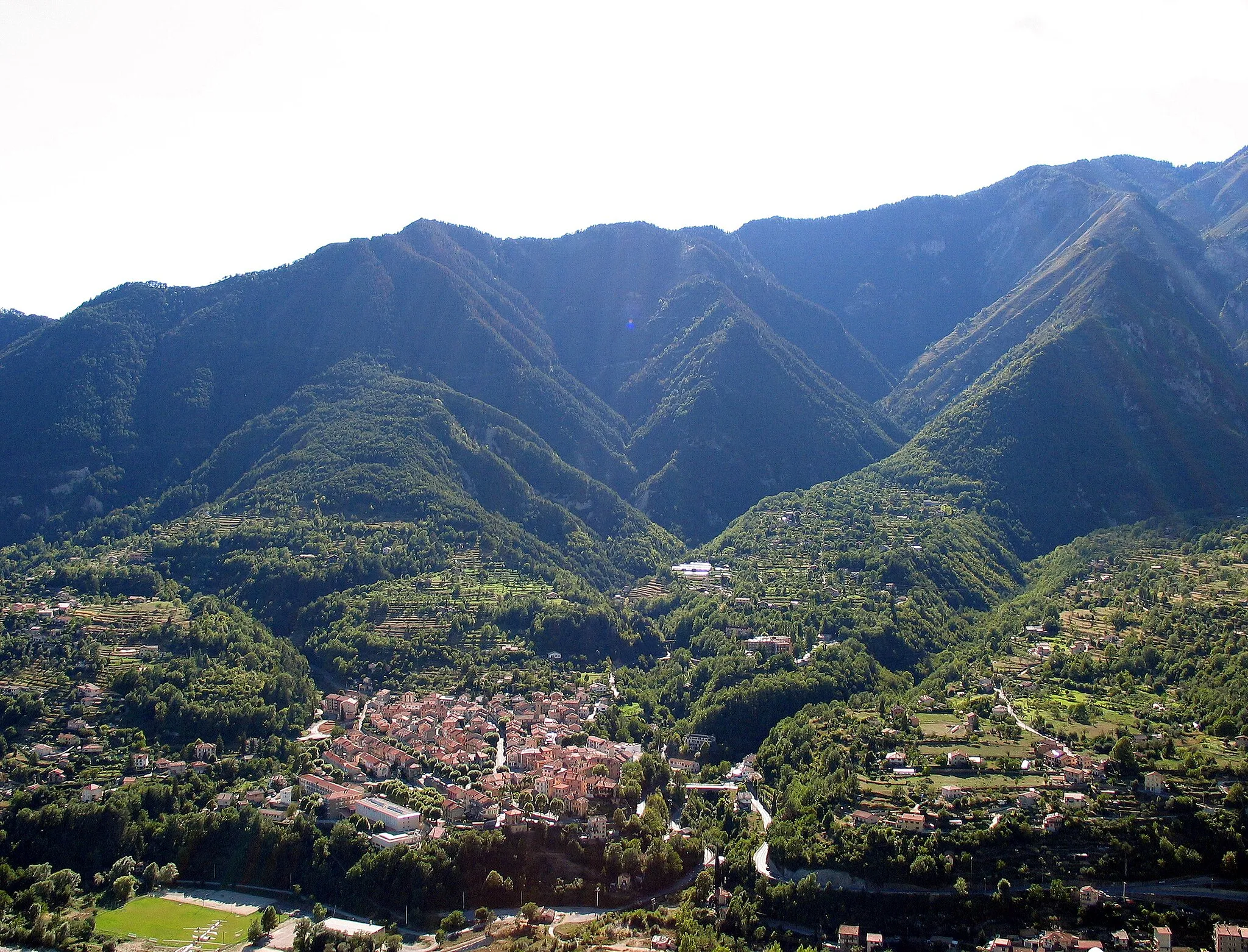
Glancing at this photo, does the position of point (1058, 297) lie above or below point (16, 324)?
below

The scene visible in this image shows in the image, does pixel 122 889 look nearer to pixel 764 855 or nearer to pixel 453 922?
pixel 453 922

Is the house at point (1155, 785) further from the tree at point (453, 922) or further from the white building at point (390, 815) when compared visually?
the white building at point (390, 815)

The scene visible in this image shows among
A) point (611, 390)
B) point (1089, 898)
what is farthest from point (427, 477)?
point (1089, 898)

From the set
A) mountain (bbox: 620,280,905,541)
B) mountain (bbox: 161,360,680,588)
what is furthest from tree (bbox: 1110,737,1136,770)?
mountain (bbox: 620,280,905,541)

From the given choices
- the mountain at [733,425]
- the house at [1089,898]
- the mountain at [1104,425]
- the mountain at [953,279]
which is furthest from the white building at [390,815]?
the mountain at [953,279]

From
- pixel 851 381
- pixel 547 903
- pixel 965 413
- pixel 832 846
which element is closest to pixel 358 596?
pixel 547 903
